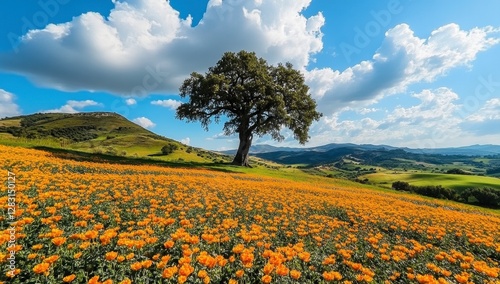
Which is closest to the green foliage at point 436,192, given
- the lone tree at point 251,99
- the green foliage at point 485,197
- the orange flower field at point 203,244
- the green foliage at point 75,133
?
the green foliage at point 485,197

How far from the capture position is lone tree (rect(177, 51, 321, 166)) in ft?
136

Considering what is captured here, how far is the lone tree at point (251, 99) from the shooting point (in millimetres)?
41312

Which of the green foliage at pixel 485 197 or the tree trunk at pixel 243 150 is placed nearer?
the tree trunk at pixel 243 150

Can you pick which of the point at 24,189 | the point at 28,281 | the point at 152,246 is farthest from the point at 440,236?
the point at 24,189

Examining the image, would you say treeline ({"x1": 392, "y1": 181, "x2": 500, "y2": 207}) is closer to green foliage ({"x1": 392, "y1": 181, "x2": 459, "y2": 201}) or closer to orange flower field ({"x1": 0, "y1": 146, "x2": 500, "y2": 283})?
green foliage ({"x1": 392, "y1": 181, "x2": 459, "y2": 201})

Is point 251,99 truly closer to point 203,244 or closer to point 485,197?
point 203,244

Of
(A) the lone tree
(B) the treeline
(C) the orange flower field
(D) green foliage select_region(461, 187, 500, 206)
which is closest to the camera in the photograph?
(C) the orange flower field

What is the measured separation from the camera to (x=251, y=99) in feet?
143

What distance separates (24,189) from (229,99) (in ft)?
116

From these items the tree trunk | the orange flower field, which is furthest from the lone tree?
the orange flower field

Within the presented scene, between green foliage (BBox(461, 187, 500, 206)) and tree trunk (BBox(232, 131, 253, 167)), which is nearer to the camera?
tree trunk (BBox(232, 131, 253, 167))

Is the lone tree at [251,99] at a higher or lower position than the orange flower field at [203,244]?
higher

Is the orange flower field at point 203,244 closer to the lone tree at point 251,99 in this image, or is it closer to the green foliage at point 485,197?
the lone tree at point 251,99

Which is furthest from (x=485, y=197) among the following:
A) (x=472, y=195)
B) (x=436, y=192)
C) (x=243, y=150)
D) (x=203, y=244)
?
(x=203, y=244)
